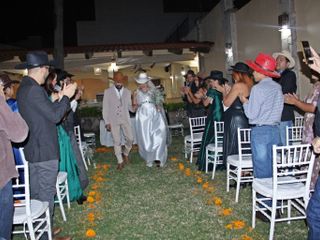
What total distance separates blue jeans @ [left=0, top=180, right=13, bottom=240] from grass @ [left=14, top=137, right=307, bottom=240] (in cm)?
129

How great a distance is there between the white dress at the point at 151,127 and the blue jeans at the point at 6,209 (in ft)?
14.2

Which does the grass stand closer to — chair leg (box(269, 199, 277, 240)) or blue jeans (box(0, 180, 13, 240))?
chair leg (box(269, 199, 277, 240))

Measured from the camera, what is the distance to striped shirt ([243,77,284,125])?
372 cm

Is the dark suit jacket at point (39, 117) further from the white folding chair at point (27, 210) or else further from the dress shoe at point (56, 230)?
the dress shoe at point (56, 230)

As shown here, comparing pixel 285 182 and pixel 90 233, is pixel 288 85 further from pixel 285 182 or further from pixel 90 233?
pixel 90 233

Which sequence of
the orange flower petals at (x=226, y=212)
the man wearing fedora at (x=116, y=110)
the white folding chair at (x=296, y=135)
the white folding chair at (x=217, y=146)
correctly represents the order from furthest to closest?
the man wearing fedora at (x=116, y=110), the white folding chair at (x=217, y=146), the white folding chair at (x=296, y=135), the orange flower petals at (x=226, y=212)

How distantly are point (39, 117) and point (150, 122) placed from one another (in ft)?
11.9

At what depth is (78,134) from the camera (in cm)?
645

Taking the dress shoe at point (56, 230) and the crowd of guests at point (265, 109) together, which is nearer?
the crowd of guests at point (265, 109)

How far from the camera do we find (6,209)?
99.3 inches

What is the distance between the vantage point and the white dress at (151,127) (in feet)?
22.3

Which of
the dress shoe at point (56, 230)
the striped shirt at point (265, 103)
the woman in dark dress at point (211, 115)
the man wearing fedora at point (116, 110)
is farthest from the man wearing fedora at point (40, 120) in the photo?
the man wearing fedora at point (116, 110)

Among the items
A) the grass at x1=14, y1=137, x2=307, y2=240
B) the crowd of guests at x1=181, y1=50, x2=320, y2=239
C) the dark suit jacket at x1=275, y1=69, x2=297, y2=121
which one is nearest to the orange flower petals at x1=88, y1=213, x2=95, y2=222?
Result: the grass at x1=14, y1=137, x2=307, y2=240

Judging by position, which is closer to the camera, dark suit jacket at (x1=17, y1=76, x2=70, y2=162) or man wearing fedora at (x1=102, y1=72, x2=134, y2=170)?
dark suit jacket at (x1=17, y1=76, x2=70, y2=162)
